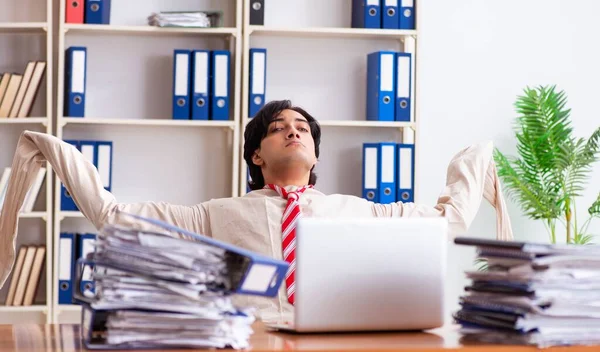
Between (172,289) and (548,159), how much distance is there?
341cm

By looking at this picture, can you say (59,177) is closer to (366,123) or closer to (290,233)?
(290,233)

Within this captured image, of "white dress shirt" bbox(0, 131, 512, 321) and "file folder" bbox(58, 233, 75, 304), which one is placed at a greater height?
"white dress shirt" bbox(0, 131, 512, 321)

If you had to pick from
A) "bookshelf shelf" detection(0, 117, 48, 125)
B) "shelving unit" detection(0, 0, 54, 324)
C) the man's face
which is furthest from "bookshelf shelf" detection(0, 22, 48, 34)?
the man's face

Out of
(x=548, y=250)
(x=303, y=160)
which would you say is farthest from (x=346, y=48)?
(x=548, y=250)

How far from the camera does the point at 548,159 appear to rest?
457cm

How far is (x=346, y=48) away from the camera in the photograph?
4.66 m

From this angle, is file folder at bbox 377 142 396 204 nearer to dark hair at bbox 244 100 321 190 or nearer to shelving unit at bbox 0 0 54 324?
dark hair at bbox 244 100 321 190

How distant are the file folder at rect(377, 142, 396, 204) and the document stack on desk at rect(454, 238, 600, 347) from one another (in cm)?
275

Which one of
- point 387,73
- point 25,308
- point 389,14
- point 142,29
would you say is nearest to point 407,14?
point 389,14

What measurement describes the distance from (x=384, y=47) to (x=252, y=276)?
333 cm

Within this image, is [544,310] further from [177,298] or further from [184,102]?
[184,102]

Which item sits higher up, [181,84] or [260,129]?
[181,84]

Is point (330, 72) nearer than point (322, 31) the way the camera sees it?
No

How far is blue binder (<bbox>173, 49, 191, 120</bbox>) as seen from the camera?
14.2 feet
